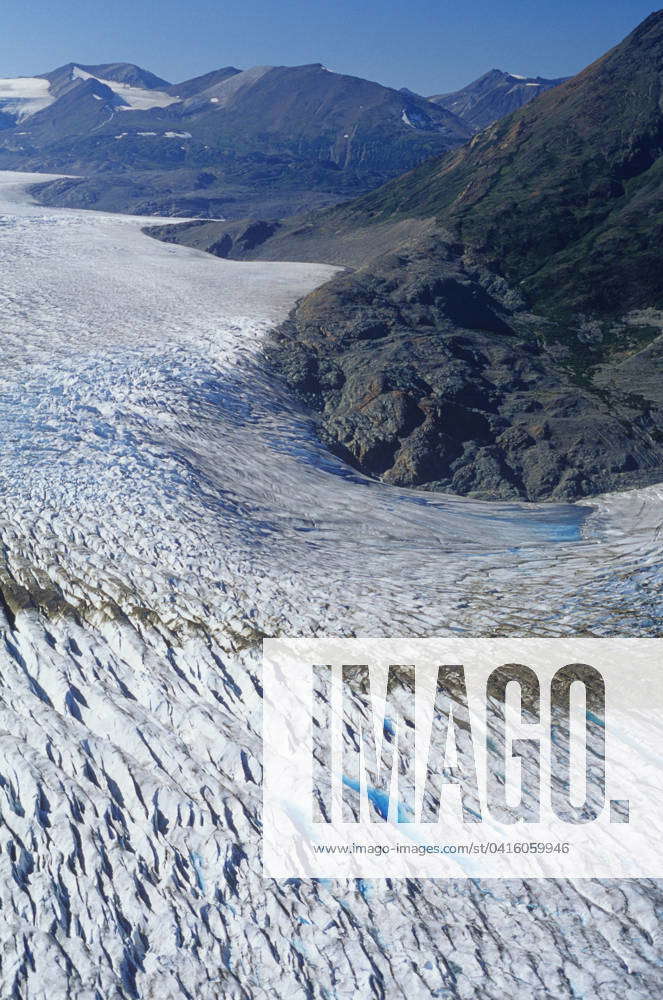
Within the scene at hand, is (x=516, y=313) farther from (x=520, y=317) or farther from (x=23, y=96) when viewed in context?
(x=23, y=96)

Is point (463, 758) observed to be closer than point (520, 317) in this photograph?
Yes

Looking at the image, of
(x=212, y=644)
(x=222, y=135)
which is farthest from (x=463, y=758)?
(x=222, y=135)

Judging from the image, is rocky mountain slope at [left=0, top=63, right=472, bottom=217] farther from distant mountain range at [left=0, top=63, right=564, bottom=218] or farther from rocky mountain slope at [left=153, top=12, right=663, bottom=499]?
rocky mountain slope at [left=153, top=12, right=663, bottom=499]

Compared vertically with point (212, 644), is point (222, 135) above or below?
above

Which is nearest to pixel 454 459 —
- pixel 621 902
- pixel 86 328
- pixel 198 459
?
pixel 198 459

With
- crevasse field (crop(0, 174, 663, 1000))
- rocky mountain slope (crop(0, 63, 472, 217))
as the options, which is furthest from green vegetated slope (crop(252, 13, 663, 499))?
rocky mountain slope (crop(0, 63, 472, 217))

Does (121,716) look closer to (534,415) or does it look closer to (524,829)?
(524,829)

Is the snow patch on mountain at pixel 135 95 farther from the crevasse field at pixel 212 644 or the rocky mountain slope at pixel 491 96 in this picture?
the crevasse field at pixel 212 644

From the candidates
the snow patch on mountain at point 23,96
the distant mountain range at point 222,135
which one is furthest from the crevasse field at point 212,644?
the snow patch on mountain at point 23,96
